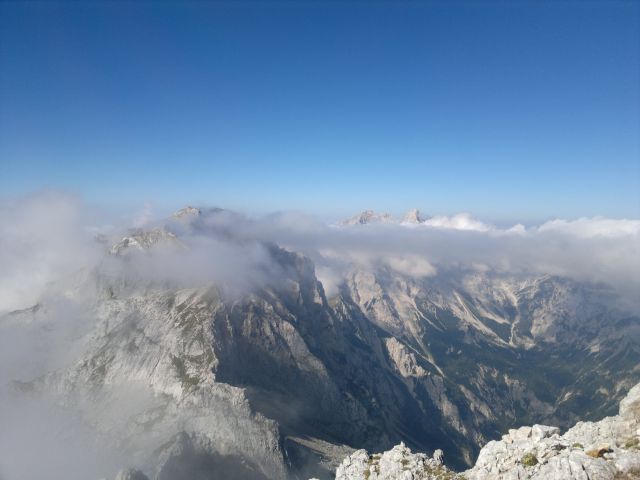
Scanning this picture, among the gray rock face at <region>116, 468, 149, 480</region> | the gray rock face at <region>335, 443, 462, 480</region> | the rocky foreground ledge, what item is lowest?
the gray rock face at <region>116, 468, 149, 480</region>

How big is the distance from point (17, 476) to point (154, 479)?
90462 millimetres

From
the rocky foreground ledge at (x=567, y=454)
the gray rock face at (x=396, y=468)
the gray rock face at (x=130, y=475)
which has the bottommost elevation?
the gray rock face at (x=130, y=475)

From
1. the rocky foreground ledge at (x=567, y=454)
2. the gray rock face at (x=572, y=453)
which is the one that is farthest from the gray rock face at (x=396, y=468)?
the gray rock face at (x=572, y=453)

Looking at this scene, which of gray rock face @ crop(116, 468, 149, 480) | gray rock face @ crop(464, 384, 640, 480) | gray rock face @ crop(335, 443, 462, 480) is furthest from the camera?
gray rock face @ crop(116, 468, 149, 480)

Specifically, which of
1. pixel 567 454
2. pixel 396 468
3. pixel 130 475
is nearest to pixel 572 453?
pixel 567 454

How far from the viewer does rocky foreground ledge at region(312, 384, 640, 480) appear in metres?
47.3

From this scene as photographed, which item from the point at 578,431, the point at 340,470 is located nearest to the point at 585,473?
the point at 578,431

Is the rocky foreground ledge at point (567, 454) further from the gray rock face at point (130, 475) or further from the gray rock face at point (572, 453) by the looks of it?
the gray rock face at point (130, 475)

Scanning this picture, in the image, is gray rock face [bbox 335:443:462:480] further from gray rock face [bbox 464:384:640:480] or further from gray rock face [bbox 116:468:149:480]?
gray rock face [bbox 116:468:149:480]

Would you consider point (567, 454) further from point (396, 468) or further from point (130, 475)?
point (130, 475)

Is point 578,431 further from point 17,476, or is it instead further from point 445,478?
point 17,476

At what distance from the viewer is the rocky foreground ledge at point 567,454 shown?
155ft

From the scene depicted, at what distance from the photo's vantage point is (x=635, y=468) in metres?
45.1

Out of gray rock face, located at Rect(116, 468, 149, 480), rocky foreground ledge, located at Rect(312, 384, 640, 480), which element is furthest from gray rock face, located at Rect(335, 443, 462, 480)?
gray rock face, located at Rect(116, 468, 149, 480)
